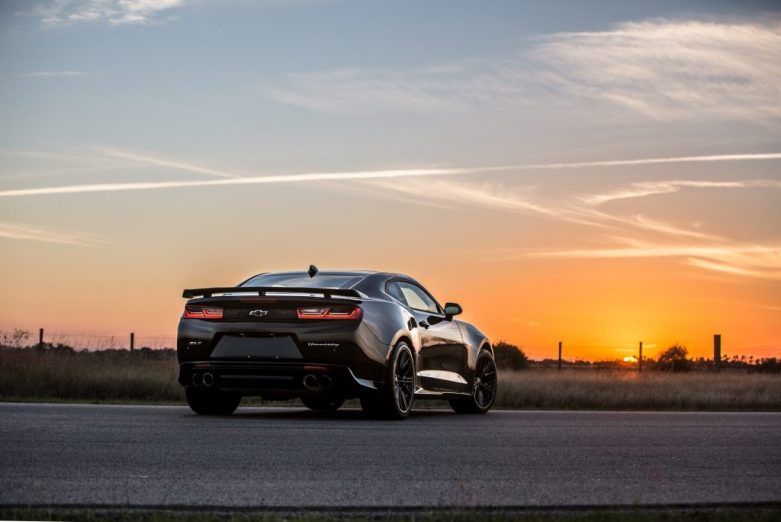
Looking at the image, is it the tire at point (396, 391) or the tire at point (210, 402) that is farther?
the tire at point (210, 402)

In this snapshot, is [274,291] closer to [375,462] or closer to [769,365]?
[375,462]

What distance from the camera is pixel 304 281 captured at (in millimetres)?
12812

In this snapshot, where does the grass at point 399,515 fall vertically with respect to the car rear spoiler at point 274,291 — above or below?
below

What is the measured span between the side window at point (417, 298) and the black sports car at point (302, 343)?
0.54 meters

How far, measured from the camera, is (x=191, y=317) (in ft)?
40.2

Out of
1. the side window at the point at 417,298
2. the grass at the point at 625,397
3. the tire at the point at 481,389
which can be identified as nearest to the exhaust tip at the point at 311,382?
the side window at the point at 417,298

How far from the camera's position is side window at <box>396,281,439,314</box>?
1347 cm

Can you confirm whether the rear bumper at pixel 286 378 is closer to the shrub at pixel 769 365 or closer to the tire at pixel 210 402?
the tire at pixel 210 402

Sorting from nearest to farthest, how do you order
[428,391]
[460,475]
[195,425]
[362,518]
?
[362,518] < [460,475] < [195,425] < [428,391]

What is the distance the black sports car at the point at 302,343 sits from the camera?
1173cm

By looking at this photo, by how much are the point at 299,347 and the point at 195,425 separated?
1357 mm

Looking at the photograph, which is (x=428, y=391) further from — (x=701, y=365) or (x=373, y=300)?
(x=701, y=365)

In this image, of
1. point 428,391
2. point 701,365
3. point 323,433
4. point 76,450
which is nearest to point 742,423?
point 428,391

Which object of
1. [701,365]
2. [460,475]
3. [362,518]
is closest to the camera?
[362,518]
